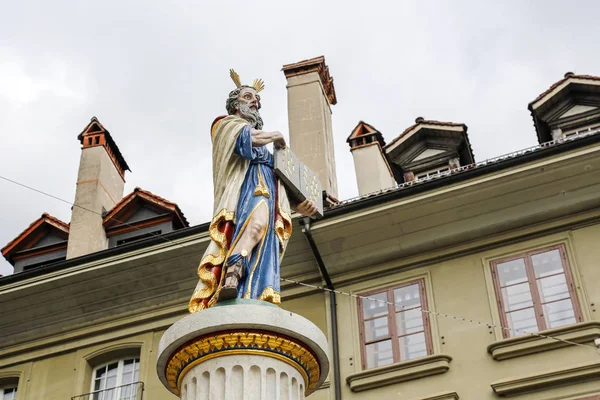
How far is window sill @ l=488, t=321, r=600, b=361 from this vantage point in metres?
12.8

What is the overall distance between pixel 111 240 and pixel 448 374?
758 centimetres

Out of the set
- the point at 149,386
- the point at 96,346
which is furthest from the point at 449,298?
the point at 96,346

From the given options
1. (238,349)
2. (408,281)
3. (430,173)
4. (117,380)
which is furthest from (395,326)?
(238,349)

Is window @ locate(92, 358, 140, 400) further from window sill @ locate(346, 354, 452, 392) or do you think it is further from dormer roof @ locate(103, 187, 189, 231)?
window sill @ locate(346, 354, 452, 392)

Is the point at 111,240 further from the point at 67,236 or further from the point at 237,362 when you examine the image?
the point at 237,362

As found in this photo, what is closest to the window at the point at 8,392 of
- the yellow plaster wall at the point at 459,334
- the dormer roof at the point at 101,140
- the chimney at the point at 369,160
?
the yellow plaster wall at the point at 459,334

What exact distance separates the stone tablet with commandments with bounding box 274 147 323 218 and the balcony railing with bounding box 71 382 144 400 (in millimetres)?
7846

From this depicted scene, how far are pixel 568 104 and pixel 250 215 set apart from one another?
32.2 feet

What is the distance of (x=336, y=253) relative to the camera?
593 inches

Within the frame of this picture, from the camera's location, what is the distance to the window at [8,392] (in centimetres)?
1670

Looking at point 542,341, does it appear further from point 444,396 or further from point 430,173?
point 430,173

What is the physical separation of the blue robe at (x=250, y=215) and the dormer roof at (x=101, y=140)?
1224cm

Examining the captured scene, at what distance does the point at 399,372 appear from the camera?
1353 centimetres

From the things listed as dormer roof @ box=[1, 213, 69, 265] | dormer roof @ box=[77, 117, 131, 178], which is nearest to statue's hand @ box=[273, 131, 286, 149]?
dormer roof @ box=[1, 213, 69, 265]
